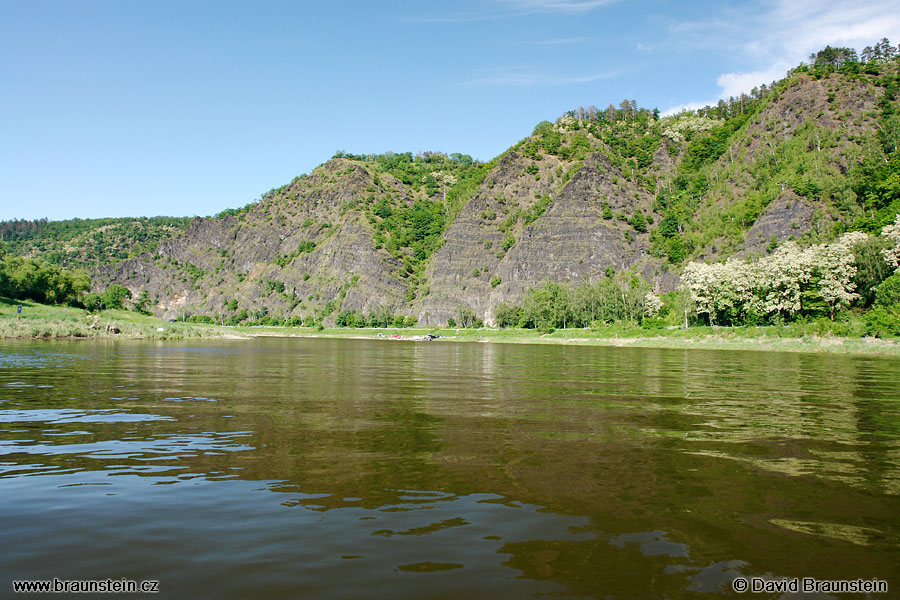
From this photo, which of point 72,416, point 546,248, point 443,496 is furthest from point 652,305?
point 443,496

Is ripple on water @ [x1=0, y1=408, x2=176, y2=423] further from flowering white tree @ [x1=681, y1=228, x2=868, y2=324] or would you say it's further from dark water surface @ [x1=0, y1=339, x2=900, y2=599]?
flowering white tree @ [x1=681, y1=228, x2=868, y2=324]

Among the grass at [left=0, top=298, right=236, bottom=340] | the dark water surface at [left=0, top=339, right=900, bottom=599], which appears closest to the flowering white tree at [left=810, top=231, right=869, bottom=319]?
the dark water surface at [left=0, top=339, right=900, bottom=599]

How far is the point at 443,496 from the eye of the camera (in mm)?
9680

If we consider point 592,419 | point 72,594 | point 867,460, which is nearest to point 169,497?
point 72,594

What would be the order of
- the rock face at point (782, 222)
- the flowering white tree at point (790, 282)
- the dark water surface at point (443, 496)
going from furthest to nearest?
the rock face at point (782, 222), the flowering white tree at point (790, 282), the dark water surface at point (443, 496)

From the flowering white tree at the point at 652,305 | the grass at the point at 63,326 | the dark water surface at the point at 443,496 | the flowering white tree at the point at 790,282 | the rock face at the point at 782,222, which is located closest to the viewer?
the dark water surface at the point at 443,496

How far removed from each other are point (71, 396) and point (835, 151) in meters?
177

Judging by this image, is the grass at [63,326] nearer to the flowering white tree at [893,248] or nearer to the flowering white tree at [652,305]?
the flowering white tree at [652,305]

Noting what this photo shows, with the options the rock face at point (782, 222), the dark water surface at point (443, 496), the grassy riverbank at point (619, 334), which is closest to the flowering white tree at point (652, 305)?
the grassy riverbank at point (619, 334)

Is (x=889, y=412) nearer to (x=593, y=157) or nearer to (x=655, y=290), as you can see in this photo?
(x=655, y=290)

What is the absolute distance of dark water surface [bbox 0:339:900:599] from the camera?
21.8ft

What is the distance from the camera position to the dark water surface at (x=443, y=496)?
21.8 feet

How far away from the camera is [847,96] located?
15575 cm

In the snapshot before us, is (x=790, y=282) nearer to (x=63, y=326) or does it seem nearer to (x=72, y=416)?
(x=72, y=416)
